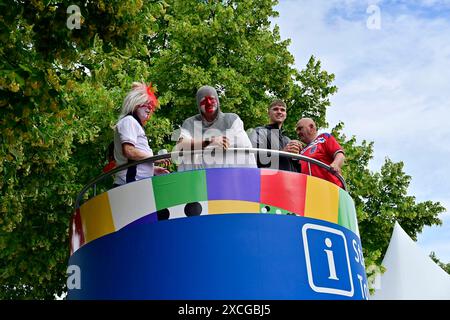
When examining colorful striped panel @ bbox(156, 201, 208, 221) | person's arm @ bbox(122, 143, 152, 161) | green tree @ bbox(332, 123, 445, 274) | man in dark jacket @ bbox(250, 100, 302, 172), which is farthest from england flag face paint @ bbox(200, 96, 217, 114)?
green tree @ bbox(332, 123, 445, 274)

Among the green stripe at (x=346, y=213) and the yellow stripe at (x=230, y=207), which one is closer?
the yellow stripe at (x=230, y=207)

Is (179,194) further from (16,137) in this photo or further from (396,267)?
(396,267)

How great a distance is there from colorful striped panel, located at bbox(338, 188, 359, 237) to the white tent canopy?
1089 cm

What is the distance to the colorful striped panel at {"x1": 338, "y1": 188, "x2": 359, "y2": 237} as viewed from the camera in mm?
7324

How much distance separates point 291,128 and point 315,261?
1149cm

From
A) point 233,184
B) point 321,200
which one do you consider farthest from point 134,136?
point 321,200

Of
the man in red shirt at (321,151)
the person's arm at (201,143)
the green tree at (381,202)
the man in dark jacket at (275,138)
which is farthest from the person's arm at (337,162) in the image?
the green tree at (381,202)

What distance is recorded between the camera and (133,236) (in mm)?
6762

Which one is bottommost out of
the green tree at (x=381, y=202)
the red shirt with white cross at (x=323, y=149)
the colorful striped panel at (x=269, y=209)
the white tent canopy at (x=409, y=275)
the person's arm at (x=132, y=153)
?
the colorful striped panel at (x=269, y=209)

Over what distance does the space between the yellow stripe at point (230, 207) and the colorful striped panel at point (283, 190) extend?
5.1 inches

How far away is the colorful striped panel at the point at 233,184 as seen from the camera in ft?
22.0

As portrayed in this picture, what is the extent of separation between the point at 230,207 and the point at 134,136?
115 cm

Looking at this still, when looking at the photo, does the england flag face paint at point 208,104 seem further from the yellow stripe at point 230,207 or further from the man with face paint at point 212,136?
the yellow stripe at point 230,207
